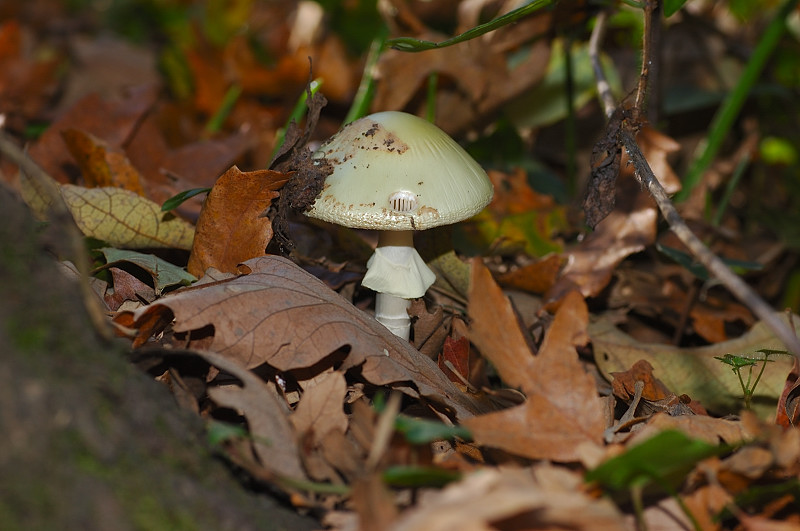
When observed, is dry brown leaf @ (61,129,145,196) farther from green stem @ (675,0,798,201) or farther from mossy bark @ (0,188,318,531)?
green stem @ (675,0,798,201)

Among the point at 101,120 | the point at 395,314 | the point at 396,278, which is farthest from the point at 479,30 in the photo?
the point at 101,120

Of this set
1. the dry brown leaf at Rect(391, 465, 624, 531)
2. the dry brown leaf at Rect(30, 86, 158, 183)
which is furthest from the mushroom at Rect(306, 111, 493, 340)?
the dry brown leaf at Rect(30, 86, 158, 183)

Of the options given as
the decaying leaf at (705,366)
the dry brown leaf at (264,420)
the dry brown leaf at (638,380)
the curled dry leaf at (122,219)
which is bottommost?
the decaying leaf at (705,366)

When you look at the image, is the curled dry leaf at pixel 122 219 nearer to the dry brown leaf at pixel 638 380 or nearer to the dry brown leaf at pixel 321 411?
the dry brown leaf at pixel 321 411

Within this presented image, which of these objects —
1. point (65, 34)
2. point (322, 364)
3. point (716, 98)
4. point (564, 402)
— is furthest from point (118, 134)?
point (65, 34)

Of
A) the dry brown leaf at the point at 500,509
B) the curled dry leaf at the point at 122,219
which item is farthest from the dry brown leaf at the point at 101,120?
the dry brown leaf at the point at 500,509

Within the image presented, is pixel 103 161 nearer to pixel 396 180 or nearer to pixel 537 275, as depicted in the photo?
pixel 396 180

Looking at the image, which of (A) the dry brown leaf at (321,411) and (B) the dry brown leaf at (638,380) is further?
(B) the dry brown leaf at (638,380)
